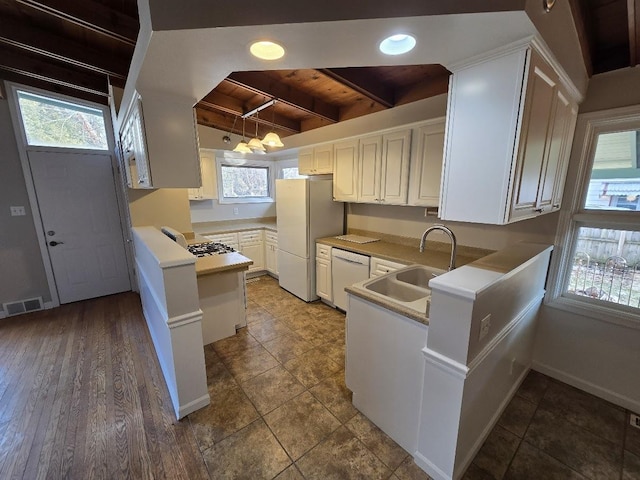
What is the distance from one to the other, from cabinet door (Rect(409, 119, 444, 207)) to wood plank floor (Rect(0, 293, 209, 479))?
2699mm

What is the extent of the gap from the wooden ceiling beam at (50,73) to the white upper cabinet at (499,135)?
12.9ft

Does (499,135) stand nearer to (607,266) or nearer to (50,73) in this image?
(607,266)

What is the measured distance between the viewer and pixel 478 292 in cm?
116

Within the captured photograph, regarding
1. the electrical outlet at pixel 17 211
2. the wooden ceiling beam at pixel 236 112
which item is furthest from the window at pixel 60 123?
the wooden ceiling beam at pixel 236 112

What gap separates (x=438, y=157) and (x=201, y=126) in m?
3.68

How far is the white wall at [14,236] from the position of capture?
9.68 ft

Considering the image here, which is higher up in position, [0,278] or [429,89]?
[429,89]

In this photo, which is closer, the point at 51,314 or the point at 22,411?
the point at 22,411

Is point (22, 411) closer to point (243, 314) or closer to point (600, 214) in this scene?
point (243, 314)

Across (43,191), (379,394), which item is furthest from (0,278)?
(379,394)

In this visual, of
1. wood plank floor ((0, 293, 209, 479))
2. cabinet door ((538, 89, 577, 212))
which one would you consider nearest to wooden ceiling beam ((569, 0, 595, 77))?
cabinet door ((538, 89, 577, 212))

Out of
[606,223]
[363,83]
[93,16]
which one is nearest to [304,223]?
[363,83]

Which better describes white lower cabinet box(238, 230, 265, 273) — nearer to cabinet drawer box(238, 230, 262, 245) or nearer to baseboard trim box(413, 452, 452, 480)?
cabinet drawer box(238, 230, 262, 245)

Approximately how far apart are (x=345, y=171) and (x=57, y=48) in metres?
3.03
